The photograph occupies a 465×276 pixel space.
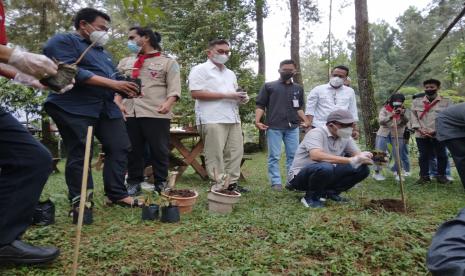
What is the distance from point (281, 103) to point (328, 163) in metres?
1.75

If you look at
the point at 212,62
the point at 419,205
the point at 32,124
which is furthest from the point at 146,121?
the point at 32,124

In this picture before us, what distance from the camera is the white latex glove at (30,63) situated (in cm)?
196

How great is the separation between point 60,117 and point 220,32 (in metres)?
10.3

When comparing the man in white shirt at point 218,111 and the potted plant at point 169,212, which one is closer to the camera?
the potted plant at point 169,212

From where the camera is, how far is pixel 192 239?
295 cm

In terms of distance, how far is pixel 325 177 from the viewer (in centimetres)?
410

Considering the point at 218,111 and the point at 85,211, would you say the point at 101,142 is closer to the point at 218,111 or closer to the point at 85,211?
the point at 85,211

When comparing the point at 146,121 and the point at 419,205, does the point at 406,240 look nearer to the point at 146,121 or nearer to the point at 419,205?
the point at 419,205

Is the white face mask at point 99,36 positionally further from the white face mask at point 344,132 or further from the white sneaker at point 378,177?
the white sneaker at point 378,177

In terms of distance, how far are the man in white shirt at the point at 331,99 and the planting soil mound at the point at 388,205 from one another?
179 centimetres

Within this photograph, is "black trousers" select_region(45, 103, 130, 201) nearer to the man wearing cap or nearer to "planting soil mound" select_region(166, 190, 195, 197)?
"planting soil mound" select_region(166, 190, 195, 197)

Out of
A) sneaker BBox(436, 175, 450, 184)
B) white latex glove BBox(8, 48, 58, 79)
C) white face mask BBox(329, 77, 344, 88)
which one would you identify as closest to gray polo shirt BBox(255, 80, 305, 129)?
white face mask BBox(329, 77, 344, 88)

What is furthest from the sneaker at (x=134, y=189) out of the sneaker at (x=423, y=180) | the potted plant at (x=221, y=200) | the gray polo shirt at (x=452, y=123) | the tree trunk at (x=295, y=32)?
the tree trunk at (x=295, y=32)

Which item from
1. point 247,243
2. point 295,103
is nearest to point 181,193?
point 247,243
